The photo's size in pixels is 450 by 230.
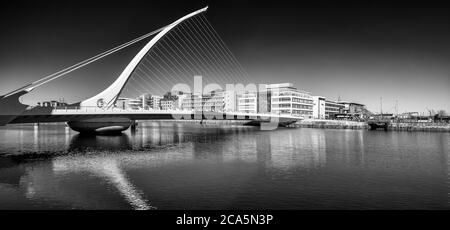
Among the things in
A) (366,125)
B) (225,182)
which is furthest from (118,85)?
(366,125)

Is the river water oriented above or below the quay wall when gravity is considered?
below

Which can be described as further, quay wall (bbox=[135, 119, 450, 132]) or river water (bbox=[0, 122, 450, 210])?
quay wall (bbox=[135, 119, 450, 132])

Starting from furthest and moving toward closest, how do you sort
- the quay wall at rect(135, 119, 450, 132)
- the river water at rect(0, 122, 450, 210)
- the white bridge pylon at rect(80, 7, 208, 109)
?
the quay wall at rect(135, 119, 450, 132)
the white bridge pylon at rect(80, 7, 208, 109)
the river water at rect(0, 122, 450, 210)

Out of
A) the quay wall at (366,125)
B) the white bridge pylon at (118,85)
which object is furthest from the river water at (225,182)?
the quay wall at (366,125)

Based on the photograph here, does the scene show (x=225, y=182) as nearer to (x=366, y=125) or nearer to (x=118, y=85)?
(x=118, y=85)

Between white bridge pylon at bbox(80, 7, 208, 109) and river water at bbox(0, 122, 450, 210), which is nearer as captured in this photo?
river water at bbox(0, 122, 450, 210)

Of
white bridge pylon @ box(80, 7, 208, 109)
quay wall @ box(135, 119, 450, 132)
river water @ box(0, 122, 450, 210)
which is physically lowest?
river water @ box(0, 122, 450, 210)

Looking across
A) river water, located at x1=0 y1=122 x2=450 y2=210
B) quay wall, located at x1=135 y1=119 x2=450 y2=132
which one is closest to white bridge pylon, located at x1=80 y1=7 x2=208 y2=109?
river water, located at x1=0 y1=122 x2=450 y2=210

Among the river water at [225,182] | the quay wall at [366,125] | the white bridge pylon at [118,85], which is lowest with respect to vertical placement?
the river water at [225,182]

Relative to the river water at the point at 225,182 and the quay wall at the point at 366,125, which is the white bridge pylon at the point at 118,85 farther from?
the quay wall at the point at 366,125

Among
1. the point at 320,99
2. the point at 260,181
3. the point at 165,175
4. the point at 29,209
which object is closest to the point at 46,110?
the point at 165,175

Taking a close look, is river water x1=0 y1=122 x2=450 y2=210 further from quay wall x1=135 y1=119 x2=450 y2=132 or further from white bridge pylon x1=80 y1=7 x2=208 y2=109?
quay wall x1=135 y1=119 x2=450 y2=132

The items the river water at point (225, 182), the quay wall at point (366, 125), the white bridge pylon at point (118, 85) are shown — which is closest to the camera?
the river water at point (225, 182)

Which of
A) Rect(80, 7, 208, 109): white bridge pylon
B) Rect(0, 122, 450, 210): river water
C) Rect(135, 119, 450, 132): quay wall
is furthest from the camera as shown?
Rect(135, 119, 450, 132): quay wall
